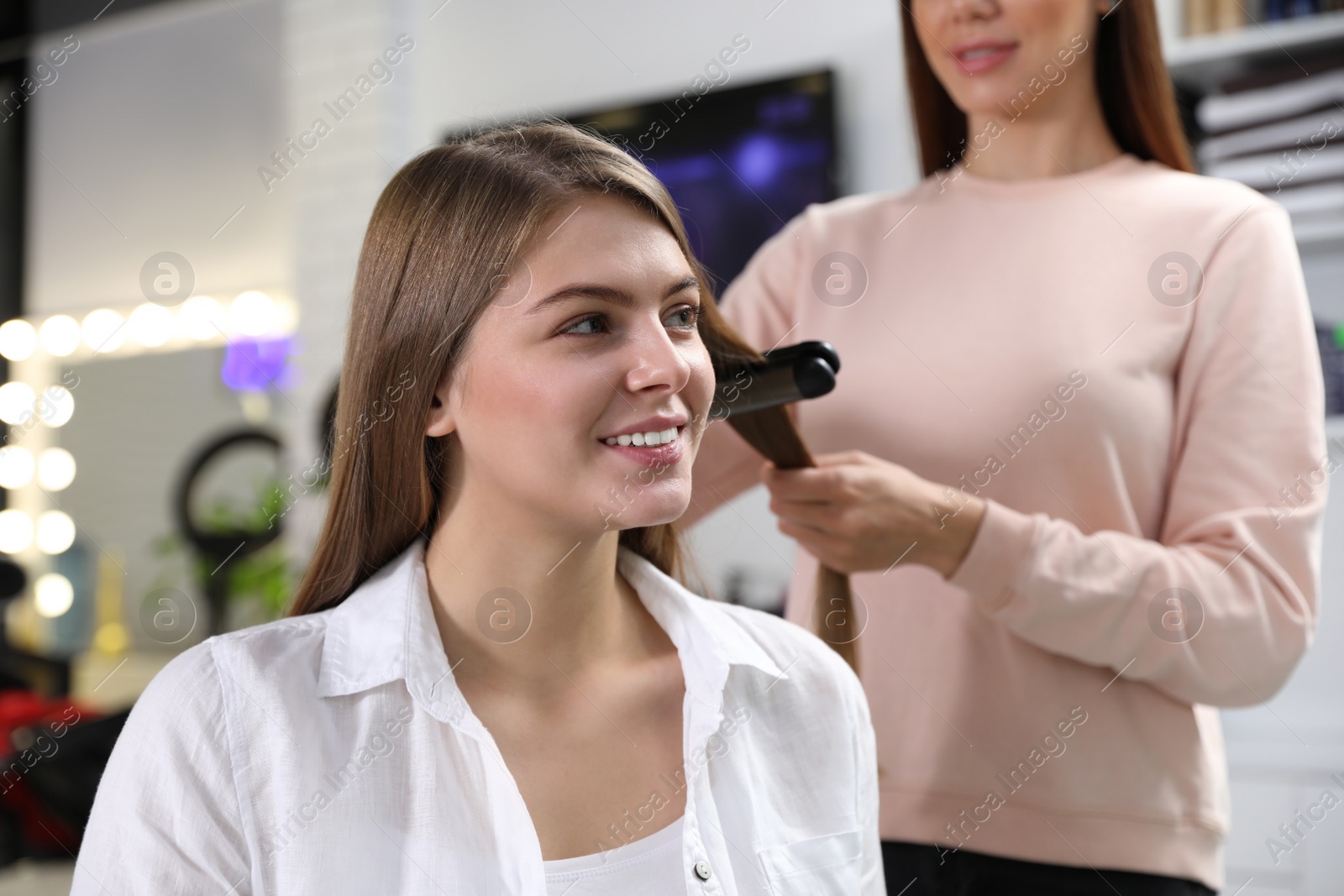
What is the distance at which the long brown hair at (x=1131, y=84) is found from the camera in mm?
1260

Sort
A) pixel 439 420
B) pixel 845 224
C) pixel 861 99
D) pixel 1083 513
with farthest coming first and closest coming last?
pixel 861 99
pixel 845 224
pixel 1083 513
pixel 439 420

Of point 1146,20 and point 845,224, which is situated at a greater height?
point 1146,20

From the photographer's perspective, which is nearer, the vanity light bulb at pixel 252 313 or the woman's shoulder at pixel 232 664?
the woman's shoulder at pixel 232 664

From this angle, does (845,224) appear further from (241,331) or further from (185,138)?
(185,138)

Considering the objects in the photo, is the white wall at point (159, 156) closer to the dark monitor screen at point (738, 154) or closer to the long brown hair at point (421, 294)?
the dark monitor screen at point (738, 154)

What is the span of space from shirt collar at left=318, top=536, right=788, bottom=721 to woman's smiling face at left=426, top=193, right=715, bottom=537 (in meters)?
0.12

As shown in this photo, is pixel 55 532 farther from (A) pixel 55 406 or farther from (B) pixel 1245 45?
(B) pixel 1245 45

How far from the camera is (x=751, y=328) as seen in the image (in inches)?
55.8

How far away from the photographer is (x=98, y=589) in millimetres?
4023

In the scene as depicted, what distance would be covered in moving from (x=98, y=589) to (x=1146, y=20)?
389 cm

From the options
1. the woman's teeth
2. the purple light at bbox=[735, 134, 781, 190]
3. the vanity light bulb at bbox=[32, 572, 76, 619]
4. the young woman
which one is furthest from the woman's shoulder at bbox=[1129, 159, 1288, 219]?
the vanity light bulb at bbox=[32, 572, 76, 619]

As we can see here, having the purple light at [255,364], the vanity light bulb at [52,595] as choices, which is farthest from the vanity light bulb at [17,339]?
the purple light at [255,364]

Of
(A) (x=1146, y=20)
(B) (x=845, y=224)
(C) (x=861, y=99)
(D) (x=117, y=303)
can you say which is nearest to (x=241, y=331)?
(D) (x=117, y=303)

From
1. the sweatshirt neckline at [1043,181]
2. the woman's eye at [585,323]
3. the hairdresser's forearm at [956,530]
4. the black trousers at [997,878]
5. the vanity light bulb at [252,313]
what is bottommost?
the black trousers at [997,878]
